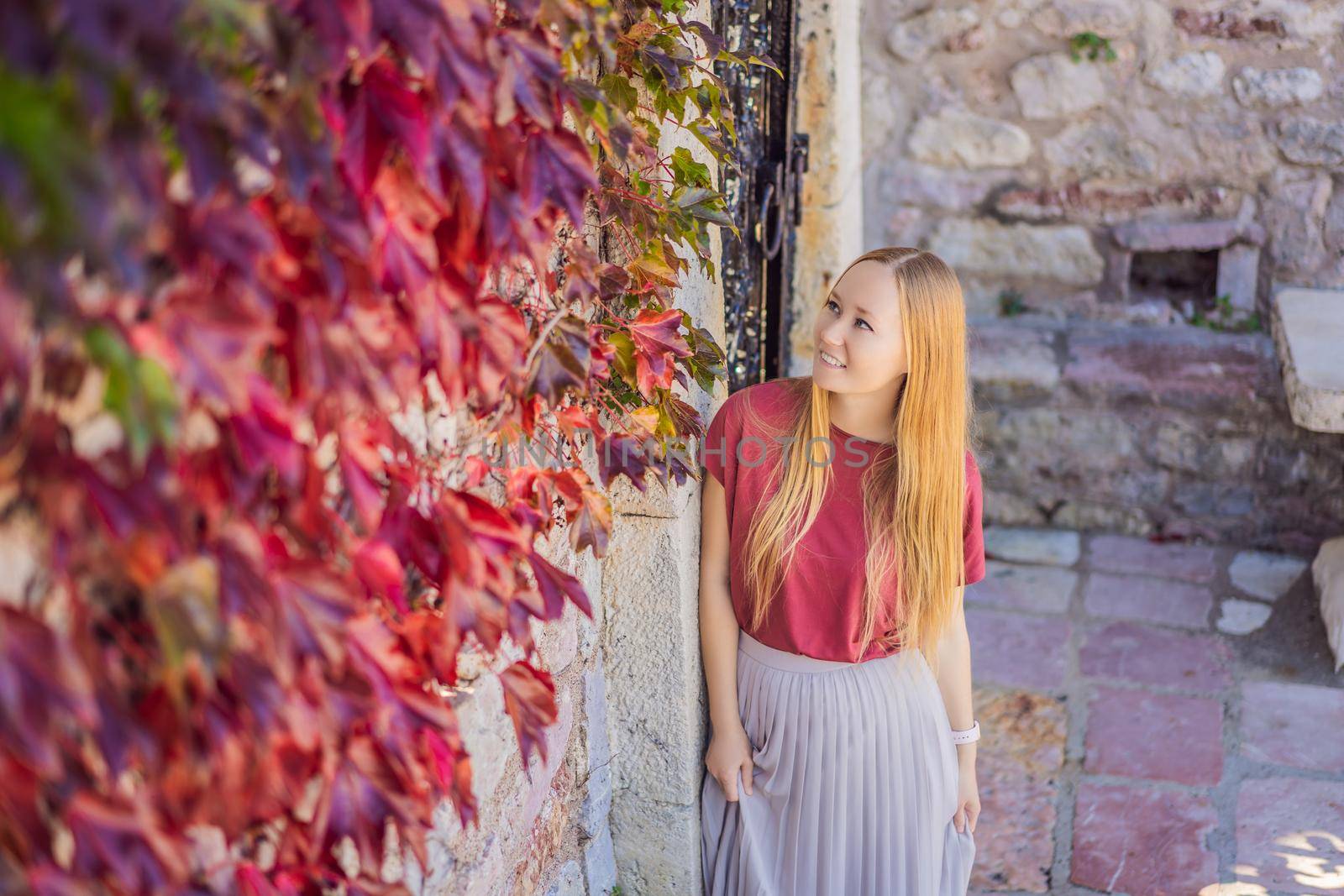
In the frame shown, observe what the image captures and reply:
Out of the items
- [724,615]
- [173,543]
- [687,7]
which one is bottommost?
[724,615]

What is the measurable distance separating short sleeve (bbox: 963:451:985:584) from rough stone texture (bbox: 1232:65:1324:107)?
2419 mm

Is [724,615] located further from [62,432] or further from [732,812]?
[62,432]

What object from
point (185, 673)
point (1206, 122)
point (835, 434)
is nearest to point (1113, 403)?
point (1206, 122)

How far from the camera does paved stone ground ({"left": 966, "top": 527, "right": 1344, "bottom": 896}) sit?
240 centimetres

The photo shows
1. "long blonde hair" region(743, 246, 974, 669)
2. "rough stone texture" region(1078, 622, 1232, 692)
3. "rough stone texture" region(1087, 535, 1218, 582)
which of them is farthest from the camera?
"rough stone texture" region(1087, 535, 1218, 582)

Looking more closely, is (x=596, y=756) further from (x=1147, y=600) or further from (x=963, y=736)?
(x=1147, y=600)

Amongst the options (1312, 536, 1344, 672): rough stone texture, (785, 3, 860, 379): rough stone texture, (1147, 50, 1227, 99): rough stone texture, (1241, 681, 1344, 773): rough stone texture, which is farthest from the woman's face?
(1147, 50, 1227, 99): rough stone texture

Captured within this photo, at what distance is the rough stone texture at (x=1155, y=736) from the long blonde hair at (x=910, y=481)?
113 centimetres

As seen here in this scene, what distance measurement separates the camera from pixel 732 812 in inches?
78.7

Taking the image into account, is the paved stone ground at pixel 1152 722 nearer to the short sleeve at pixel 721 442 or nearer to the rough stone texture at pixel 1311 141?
the short sleeve at pixel 721 442

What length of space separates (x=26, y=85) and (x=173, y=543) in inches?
10.5

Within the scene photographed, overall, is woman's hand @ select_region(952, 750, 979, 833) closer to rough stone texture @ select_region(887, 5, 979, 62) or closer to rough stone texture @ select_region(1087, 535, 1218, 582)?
rough stone texture @ select_region(1087, 535, 1218, 582)

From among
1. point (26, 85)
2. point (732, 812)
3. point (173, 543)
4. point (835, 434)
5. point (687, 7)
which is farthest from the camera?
point (732, 812)

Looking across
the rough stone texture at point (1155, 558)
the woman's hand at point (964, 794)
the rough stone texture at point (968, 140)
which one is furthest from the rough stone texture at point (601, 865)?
the rough stone texture at point (968, 140)
